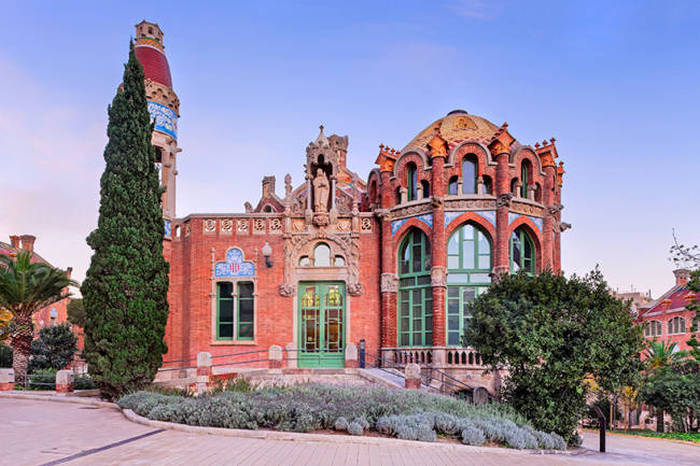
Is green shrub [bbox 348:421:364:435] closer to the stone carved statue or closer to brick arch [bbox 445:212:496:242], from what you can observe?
brick arch [bbox 445:212:496:242]

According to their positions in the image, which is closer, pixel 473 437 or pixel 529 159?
pixel 473 437

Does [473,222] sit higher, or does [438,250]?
[473,222]

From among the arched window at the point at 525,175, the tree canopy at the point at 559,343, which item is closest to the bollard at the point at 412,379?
the tree canopy at the point at 559,343

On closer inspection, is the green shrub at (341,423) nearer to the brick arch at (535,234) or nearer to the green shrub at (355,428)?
the green shrub at (355,428)

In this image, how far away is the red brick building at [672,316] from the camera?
4669 cm

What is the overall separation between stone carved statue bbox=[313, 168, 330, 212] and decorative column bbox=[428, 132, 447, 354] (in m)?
4.45

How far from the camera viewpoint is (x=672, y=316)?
48.5 m

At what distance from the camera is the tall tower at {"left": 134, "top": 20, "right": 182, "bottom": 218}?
961 inches

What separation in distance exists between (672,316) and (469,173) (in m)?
34.2

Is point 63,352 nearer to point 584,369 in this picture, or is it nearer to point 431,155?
point 431,155

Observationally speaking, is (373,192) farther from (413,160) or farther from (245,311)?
(245,311)

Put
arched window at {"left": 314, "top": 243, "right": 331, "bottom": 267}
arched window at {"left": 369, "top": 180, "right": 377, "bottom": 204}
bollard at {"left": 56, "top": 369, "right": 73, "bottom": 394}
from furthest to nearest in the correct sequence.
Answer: arched window at {"left": 369, "top": 180, "right": 377, "bottom": 204} < arched window at {"left": 314, "top": 243, "right": 331, "bottom": 267} < bollard at {"left": 56, "top": 369, "right": 73, "bottom": 394}

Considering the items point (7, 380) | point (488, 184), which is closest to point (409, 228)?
point (488, 184)

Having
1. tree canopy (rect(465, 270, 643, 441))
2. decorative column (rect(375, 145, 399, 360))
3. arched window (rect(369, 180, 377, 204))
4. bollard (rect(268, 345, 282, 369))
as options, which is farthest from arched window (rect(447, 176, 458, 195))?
bollard (rect(268, 345, 282, 369))
